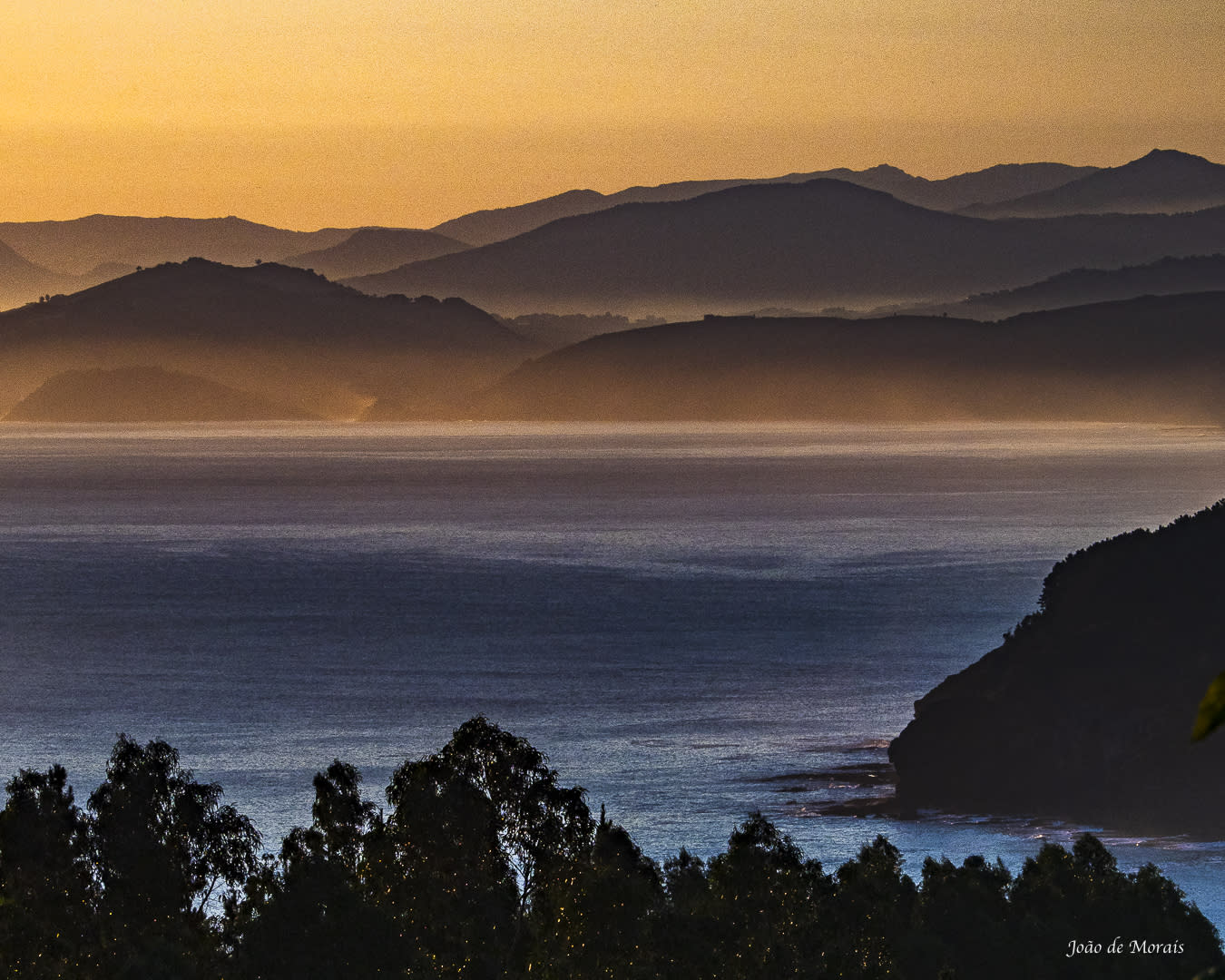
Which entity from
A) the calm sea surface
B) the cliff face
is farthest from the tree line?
the cliff face

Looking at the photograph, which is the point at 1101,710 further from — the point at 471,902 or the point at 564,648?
the point at 564,648

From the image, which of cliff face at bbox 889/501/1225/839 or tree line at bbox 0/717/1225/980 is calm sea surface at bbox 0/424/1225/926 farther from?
tree line at bbox 0/717/1225/980

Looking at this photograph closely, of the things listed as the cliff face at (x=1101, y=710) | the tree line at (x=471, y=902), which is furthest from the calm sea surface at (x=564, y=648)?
the tree line at (x=471, y=902)

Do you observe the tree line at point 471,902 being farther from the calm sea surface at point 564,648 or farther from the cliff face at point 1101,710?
the cliff face at point 1101,710

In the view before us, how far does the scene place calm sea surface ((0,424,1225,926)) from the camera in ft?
188

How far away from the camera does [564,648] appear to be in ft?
295

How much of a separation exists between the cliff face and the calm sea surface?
1.74 metres

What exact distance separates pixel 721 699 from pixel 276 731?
16.8m

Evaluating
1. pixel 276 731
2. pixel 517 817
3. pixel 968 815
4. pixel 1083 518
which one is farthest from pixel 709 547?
pixel 517 817

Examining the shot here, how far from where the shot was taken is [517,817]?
94.0ft

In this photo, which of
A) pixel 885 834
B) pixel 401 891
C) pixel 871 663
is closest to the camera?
pixel 401 891

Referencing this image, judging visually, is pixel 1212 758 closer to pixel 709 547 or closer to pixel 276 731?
pixel 276 731

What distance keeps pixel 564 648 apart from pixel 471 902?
209 feet

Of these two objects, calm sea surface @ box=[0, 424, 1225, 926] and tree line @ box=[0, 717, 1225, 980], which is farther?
calm sea surface @ box=[0, 424, 1225, 926]
